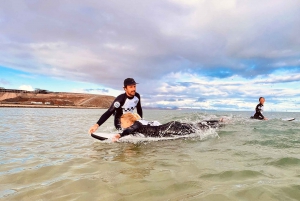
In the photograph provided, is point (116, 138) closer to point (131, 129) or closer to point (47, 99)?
point (131, 129)

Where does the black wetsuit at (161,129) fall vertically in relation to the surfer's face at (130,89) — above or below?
below

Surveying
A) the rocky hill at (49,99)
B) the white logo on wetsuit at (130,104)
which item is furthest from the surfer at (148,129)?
the rocky hill at (49,99)

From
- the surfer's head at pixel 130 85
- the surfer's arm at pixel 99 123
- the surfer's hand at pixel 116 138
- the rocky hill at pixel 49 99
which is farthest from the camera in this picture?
the rocky hill at pixel 49 99

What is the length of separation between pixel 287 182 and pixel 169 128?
581cm

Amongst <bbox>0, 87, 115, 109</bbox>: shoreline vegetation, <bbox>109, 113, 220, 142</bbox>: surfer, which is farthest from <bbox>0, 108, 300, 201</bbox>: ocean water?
<bbox>0, 87, 115, 109</bbox>: shoreline vegetation

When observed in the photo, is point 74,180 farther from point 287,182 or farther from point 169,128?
point 169,128

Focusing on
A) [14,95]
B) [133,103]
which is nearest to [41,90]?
[14,95]

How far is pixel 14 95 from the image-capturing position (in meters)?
123

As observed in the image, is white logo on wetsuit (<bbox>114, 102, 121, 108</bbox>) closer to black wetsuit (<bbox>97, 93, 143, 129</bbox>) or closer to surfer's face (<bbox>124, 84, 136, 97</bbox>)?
black wetsuit (<bbox>97, 93, 143, 129</bbox>)

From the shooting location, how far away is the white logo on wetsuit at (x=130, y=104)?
32.5 feet

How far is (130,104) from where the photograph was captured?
9992 millimetres

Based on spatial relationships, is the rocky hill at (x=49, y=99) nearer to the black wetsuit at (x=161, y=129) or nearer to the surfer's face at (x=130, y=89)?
the surfer's face at (x=130, y=89)

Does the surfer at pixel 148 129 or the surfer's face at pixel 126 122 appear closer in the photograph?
the surfer at pixel 148 129

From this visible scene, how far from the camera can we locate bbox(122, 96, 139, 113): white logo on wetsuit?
9.90 metres
